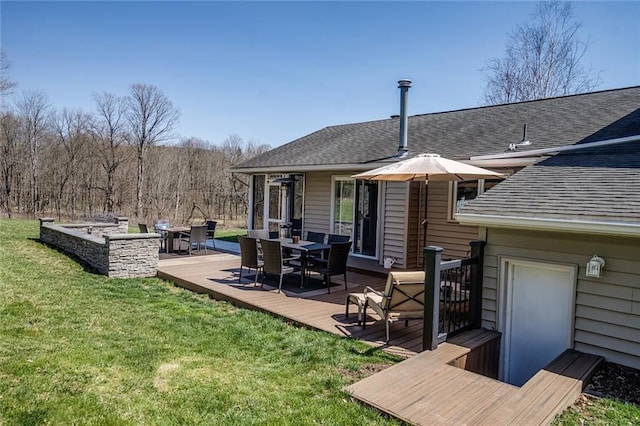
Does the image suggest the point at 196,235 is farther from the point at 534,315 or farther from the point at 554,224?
the point at 554,224

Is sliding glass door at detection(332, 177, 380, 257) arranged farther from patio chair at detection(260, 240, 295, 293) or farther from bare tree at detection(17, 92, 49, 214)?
bare tree at detection(17, 92, 49, 214)

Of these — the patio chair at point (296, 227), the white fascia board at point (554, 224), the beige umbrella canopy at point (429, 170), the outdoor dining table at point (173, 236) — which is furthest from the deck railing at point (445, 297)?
the outdoor dining table at point (173, 236)

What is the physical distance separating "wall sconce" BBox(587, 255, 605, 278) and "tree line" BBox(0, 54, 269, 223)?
17.8 m

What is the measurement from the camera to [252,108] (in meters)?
21.0

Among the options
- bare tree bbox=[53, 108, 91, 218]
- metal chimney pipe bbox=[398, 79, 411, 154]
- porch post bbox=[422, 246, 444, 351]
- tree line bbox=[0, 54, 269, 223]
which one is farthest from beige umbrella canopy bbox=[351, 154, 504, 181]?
Answer: bare tree bbox=[53, 108, 91, 218]

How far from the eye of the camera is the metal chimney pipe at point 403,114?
9.18 m

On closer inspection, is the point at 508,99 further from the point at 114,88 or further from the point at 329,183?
the point at 114,88

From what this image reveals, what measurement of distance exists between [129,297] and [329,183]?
5309mm

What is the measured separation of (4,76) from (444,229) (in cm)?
1846

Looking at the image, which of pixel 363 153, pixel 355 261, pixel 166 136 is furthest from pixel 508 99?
pixel 166 136

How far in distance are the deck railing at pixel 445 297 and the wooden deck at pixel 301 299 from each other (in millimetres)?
337

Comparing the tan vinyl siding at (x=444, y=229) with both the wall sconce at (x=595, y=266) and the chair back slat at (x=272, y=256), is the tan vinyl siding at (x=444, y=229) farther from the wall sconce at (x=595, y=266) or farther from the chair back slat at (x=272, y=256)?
the wall sconce at (x=595, y=266)

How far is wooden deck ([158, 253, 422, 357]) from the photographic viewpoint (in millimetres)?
4977

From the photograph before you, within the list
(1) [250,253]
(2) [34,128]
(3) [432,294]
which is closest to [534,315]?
(3) [432,294]
